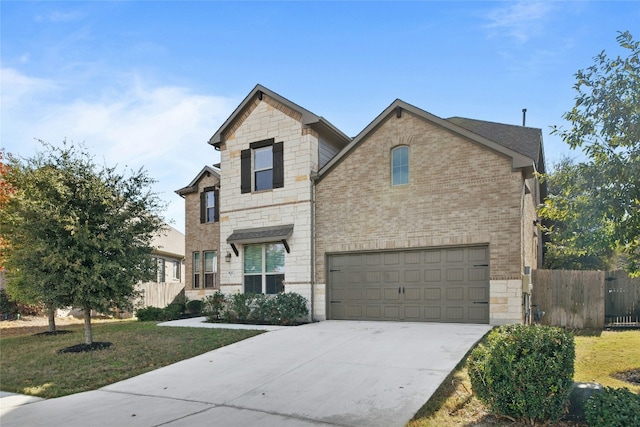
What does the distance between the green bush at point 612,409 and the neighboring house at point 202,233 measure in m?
17.5

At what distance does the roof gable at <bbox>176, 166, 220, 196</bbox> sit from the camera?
22.1 meters

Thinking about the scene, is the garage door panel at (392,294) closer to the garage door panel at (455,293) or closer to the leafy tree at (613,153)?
the garage door panel at (455,293)

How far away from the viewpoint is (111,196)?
11758 millimetres

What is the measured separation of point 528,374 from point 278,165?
12.3 m

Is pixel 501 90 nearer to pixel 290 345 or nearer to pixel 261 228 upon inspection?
Answer: pixel 290 345

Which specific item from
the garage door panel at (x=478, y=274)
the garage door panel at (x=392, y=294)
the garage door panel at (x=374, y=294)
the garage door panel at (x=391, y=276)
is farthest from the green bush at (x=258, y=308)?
the garage door panel at (x=478, y=274)

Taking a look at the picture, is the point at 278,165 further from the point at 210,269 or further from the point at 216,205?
the point at 210,269

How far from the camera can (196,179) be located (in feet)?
73.9

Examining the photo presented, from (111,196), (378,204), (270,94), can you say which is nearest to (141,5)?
(111,196)

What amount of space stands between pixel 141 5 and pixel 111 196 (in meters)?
4.69

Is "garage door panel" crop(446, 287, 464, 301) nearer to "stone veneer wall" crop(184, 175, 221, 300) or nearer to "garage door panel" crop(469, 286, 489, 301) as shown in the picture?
"garage door panel" crop(469, 286, 489, 301)

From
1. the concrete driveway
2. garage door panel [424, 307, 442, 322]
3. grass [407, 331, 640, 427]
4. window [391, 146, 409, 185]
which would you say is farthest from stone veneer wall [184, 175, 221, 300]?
grass [407, 331, 640, 427]

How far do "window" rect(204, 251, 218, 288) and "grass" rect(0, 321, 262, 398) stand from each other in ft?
20.7

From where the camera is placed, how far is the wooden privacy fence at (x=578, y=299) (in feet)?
48.5
